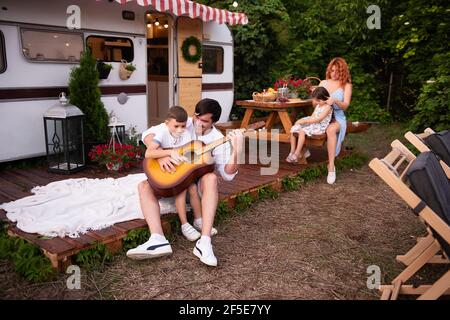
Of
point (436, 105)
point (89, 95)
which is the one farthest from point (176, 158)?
point (436, 105)

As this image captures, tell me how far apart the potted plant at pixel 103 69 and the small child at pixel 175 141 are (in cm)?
271

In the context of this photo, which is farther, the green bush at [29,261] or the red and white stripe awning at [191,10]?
the red and white stripe awning at [191,10]

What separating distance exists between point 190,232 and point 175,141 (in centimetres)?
76

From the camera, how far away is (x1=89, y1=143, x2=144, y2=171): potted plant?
491 centimetres

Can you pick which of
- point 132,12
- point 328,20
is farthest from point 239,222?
point 328,20

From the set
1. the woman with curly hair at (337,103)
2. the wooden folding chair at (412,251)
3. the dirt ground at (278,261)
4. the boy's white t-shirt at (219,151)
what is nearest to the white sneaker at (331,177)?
the woman with curly hair at (337,103)

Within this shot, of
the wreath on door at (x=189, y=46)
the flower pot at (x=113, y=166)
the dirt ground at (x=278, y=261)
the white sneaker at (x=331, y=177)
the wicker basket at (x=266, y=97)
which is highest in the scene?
the wreath on door at (x=189, y=46)

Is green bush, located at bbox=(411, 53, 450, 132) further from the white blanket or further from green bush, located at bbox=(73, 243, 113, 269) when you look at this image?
green bush, located at bbox=(73, 243, 113, 269)

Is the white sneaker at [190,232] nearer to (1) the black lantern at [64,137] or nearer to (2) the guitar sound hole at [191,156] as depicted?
(2) the guitar sound hole at [191,156]

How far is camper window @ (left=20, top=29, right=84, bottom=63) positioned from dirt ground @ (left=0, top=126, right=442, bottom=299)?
9.63 feet

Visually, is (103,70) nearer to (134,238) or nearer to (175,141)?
(175,141)

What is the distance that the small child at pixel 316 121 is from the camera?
4984 mm
